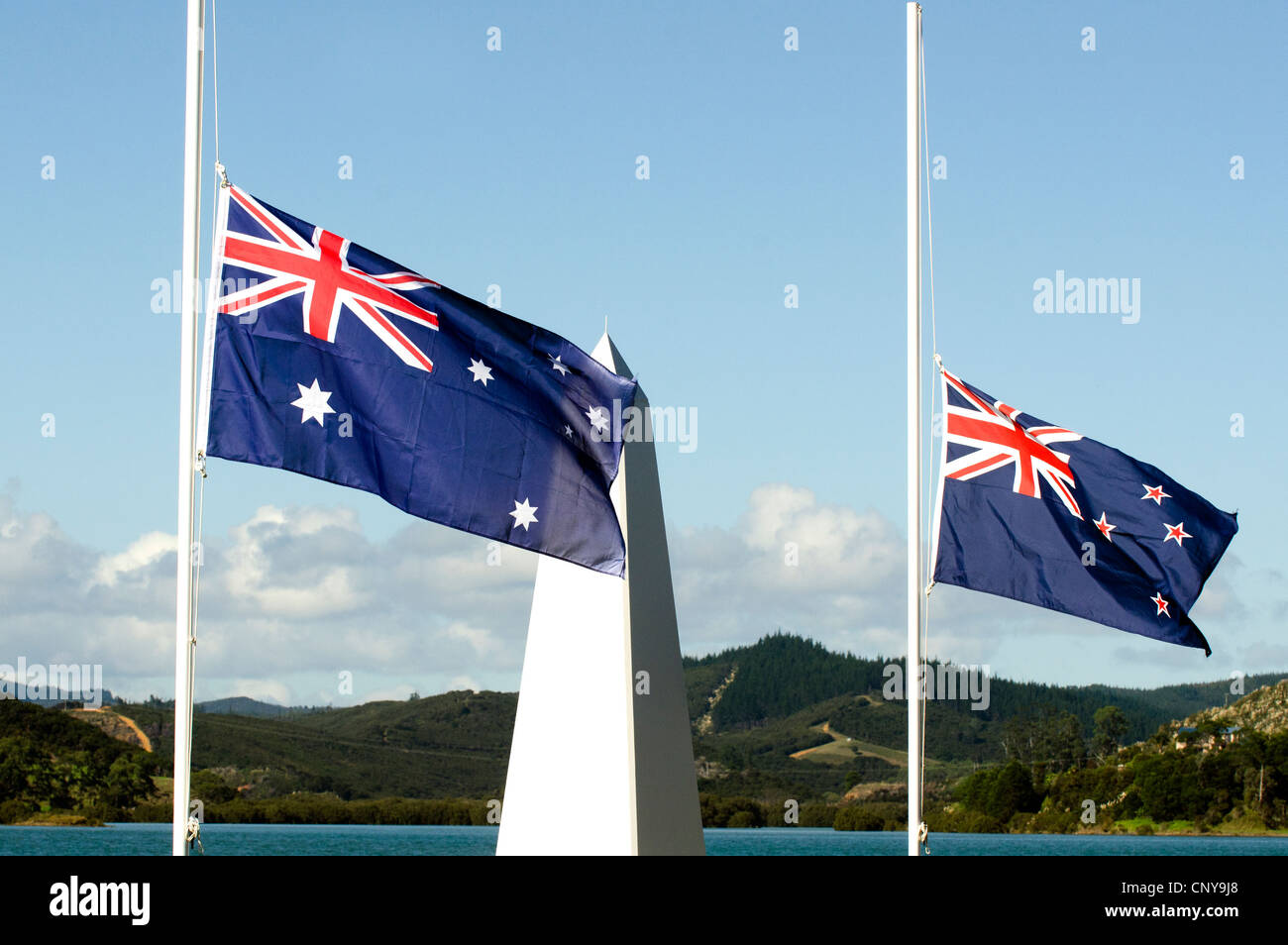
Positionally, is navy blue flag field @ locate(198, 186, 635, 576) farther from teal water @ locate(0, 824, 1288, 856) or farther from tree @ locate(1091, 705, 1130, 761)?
tree @ locate(1091, 705, 1130, 761)

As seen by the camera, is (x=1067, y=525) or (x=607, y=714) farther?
(x=607, y=714)

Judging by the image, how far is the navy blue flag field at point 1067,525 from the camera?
1684 cm

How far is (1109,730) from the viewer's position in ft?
595

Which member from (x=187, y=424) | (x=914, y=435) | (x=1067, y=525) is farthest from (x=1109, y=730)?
(x=187, y=424)

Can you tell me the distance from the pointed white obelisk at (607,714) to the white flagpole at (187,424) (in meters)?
6.45

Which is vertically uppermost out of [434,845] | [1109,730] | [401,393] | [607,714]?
[401,393]

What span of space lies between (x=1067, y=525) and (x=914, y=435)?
80.6 inches

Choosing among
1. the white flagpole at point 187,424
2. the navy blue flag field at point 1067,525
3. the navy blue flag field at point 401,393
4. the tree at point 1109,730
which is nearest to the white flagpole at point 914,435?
the navy blue flag field at point 1067,525

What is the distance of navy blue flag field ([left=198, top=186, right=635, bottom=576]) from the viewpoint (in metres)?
13.6

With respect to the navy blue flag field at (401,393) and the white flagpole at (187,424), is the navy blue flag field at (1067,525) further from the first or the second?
the white flagpole at (187,424)

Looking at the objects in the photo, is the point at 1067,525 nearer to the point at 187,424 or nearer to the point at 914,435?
the point at 914,435
